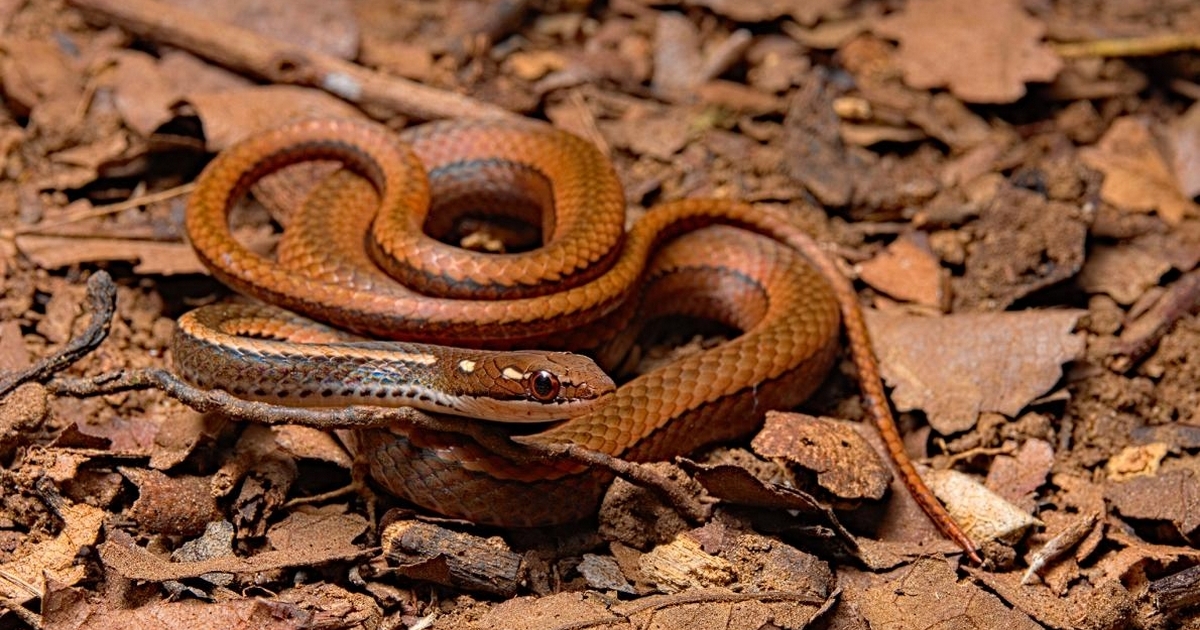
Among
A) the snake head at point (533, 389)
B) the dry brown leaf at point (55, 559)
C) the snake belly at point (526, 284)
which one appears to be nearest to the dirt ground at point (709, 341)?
the dry brown leaf at point (55, 559)

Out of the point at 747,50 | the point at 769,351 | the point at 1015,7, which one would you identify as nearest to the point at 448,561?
the point at 769,351

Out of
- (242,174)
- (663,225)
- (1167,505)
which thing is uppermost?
(242,174)

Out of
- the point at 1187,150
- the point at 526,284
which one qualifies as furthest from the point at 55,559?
the point at 1187,150

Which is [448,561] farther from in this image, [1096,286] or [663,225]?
[1096,286]

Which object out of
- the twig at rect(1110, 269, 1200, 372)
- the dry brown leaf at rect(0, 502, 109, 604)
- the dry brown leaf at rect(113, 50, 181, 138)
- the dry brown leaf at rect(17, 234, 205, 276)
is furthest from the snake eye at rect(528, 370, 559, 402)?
the dry brown leaf at rect(113, 50, 181, 138)

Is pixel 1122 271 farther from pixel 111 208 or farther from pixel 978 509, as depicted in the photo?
pixel 111 208

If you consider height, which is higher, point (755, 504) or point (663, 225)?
point (663, 225)
